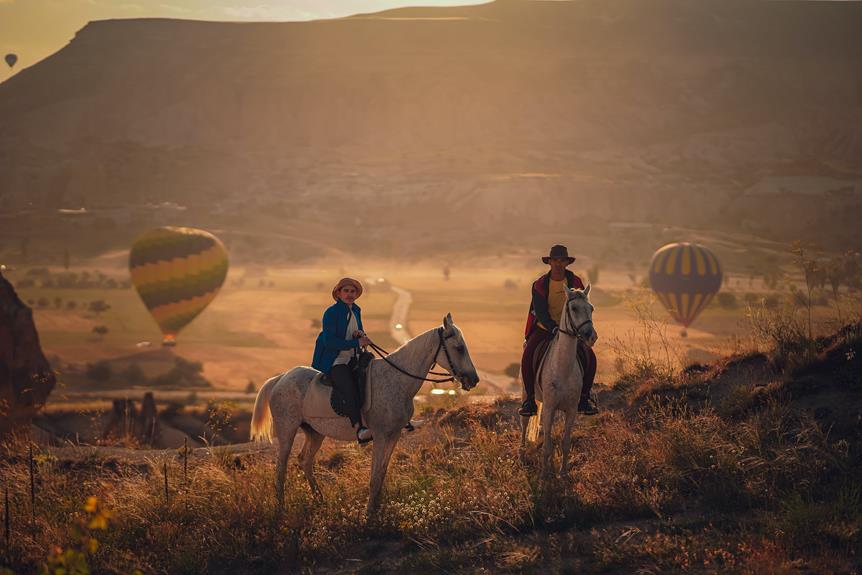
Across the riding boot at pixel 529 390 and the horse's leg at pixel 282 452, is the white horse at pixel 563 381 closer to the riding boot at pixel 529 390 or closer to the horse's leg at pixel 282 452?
the riding boot at pixel 529 390

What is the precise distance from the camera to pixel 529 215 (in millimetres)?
171375

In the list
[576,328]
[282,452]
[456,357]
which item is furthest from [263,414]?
[576,328]

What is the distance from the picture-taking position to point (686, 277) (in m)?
74.8

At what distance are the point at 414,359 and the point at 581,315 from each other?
2165mm

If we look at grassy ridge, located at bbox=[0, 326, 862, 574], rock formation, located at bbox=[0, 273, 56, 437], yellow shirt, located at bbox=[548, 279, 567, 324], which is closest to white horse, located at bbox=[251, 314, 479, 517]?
grassy ridge, located at bbox=[0, 326, 862, 574]

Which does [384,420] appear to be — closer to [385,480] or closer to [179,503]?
[385,480]

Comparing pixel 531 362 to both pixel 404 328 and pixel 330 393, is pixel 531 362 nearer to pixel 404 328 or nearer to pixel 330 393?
pixel 330 393

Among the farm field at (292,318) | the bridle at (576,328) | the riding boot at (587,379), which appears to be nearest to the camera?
the bridle at (576,328)

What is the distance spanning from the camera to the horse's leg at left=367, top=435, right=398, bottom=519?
10.0m

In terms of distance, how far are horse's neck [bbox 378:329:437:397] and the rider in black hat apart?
2.11m

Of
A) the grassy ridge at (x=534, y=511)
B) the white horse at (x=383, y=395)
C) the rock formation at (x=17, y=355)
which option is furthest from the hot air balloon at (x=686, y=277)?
the white horse at (x=383, y=395)

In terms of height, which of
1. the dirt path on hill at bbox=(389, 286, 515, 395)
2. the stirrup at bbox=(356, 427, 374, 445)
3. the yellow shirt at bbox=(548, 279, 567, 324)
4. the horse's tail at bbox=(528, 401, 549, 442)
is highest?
the yellow shirt at bbox=(548, 279, 567, 324)

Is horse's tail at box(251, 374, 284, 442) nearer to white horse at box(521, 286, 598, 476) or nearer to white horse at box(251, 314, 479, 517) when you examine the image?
white horse at box(251, 314, 479, 517)

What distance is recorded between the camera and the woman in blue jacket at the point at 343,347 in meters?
9.97
